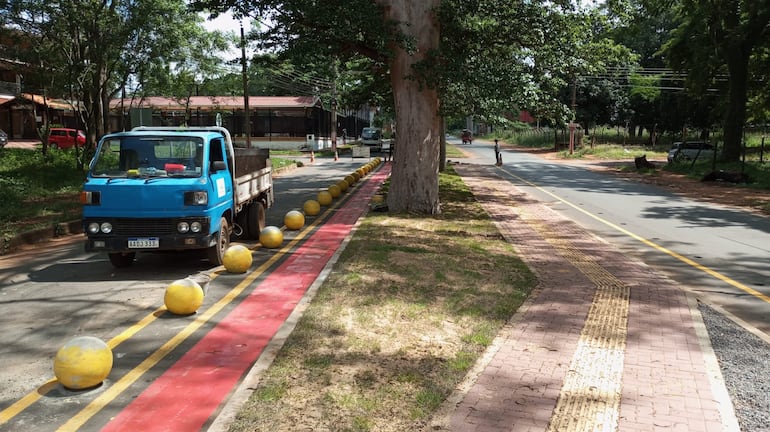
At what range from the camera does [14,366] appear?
501 centimetres

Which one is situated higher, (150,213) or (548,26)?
(548,26)

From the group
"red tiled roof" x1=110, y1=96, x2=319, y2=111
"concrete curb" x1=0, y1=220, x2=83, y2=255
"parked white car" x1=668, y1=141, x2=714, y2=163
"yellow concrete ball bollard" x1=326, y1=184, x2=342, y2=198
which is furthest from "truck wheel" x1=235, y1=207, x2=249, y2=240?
"red tiled roof" x1=110, y1=96, x2=319, y2=111

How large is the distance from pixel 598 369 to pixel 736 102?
1238 inches

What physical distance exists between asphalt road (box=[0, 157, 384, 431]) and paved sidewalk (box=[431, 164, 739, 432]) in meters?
2.78

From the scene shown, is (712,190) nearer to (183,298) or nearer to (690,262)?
(690,262)

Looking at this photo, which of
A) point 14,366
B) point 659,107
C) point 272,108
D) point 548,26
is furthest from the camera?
point 659,107

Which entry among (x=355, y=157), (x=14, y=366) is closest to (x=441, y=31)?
(x=14, y=366)

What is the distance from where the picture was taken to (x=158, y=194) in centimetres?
768

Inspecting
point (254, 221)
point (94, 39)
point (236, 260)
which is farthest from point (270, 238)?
point (94, 39)

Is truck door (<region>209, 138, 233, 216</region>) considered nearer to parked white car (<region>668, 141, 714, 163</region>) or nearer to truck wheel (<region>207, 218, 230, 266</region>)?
truck wheel (<region>207, 218, 230, 266</region>)

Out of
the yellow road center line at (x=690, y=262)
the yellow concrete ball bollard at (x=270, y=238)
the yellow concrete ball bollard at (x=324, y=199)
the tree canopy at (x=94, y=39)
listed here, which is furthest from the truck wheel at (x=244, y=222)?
the tree canopy at (x=94, y=39)

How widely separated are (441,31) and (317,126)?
3812cm

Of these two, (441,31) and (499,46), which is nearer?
(441,31)

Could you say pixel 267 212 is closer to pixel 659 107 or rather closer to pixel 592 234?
pixel 592 234
